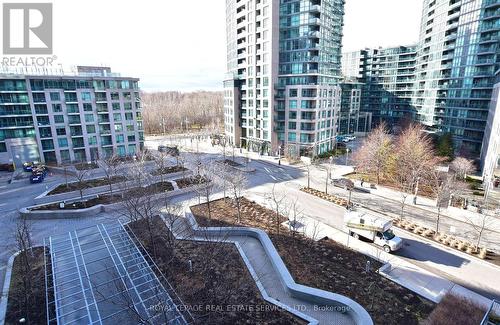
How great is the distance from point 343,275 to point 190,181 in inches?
1052

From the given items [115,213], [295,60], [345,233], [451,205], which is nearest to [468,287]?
[345,233]

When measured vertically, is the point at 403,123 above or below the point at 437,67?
below

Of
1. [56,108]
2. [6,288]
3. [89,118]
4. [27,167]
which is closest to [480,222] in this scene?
[6,288]

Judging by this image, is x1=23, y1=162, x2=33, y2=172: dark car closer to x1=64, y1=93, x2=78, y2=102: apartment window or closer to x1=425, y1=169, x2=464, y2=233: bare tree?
x1=64, y1=93, x2=78, y2=102: apartment window

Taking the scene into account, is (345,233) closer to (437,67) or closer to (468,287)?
(468,287)

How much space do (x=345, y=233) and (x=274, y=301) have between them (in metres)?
12.6

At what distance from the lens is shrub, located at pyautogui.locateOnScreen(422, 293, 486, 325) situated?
15.5 meters

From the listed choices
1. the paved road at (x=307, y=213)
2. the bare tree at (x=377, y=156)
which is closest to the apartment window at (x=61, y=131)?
the paved road at (x=307, y=213)

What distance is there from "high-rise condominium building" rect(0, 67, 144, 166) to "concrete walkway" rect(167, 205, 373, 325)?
137 ft

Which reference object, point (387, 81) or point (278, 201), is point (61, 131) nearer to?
point (278, 201)

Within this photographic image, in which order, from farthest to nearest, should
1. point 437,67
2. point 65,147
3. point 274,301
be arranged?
1. point 437,67
2. point 65,147
3. point 274,301

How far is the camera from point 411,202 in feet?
113

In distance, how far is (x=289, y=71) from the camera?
192ft

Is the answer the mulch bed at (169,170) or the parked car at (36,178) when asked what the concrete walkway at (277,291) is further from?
the parked car at (36,178)
